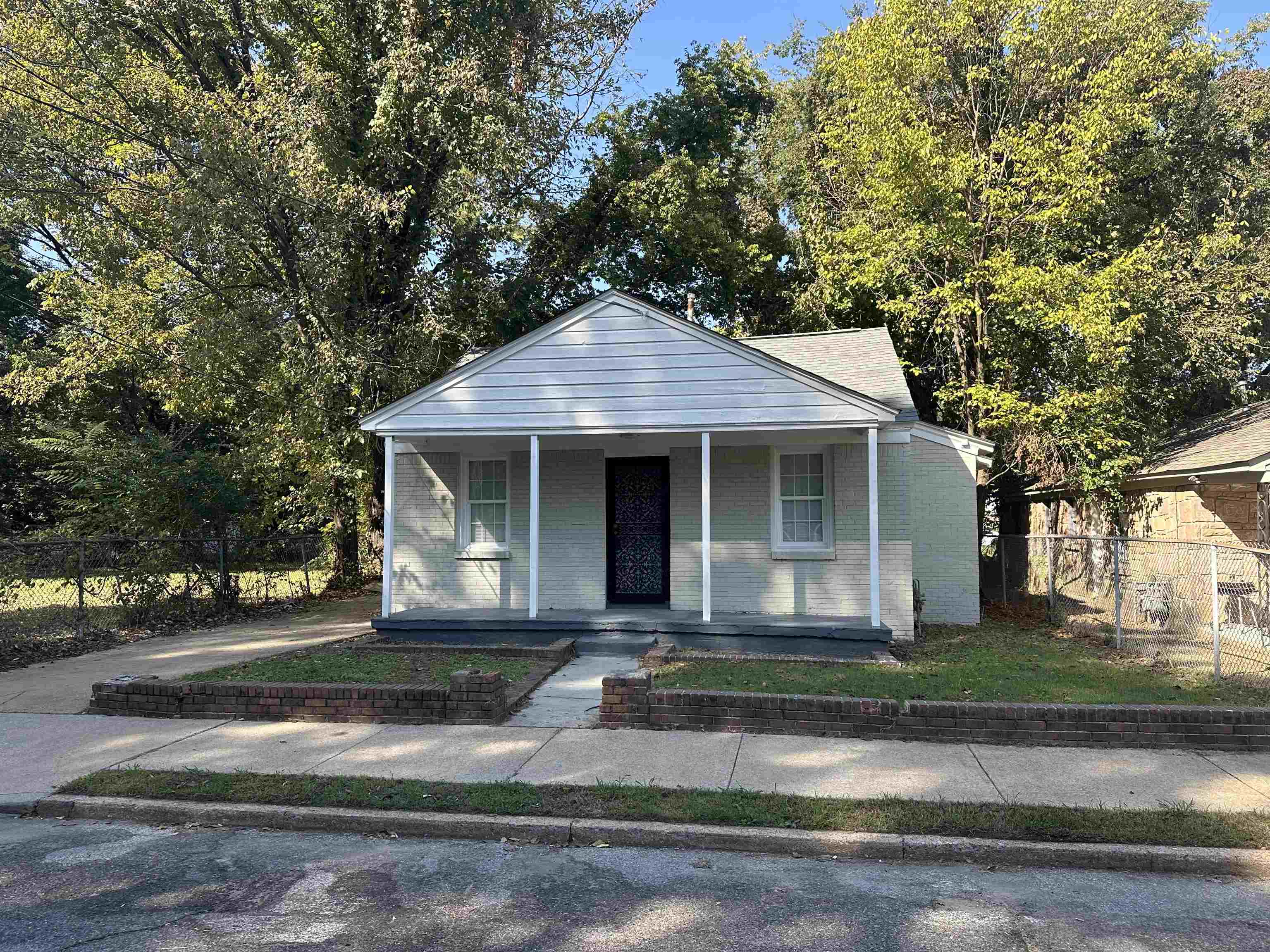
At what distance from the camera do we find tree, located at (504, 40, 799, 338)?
22.0 m

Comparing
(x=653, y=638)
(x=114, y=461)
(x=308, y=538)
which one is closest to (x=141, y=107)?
(x=114, y=461)

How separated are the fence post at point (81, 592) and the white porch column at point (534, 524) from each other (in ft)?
21.1

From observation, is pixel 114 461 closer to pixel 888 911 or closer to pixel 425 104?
pixel 425 104

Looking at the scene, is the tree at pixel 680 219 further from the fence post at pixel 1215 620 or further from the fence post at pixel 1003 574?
the fence post at pixel 1215 620

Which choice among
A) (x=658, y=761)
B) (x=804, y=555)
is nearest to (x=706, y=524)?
(x=804, y=555)

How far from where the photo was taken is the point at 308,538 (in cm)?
1909

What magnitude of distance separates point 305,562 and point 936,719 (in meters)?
15.3

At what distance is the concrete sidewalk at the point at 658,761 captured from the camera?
19.9ft

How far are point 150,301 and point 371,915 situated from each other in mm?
18846

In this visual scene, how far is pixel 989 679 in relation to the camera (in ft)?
31.0

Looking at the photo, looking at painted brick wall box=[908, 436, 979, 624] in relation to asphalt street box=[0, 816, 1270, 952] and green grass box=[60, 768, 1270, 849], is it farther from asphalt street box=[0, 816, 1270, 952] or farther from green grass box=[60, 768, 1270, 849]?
asphalt street box=[0, 816, 1270, 952]

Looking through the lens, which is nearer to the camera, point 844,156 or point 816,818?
point 816,818

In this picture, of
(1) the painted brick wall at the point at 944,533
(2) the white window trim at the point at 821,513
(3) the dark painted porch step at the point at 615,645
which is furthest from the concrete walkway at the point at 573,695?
(1) the painted brick wall at the point at 944,533

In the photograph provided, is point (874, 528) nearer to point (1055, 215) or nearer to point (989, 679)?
point (989, 679)
